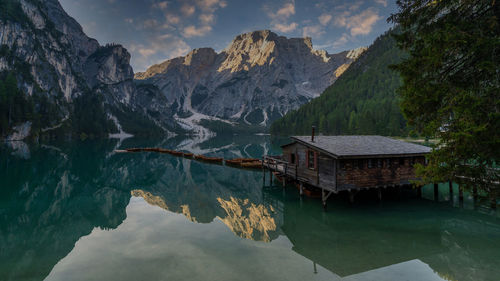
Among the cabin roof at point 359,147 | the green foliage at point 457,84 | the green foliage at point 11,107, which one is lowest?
the cabin roof at point 359,147

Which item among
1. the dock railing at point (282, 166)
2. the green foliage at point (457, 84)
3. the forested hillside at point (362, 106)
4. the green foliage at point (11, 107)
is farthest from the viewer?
the forested hillside at point (362, 106)

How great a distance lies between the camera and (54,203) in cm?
2453

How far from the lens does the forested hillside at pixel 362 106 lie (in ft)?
352

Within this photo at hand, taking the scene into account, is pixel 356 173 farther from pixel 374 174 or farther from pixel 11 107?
pixel 11 107

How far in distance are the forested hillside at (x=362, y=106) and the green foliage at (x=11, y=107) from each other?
129 meters

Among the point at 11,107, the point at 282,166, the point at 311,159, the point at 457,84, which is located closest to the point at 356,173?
the point at 311,159

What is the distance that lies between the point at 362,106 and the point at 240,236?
14215cm

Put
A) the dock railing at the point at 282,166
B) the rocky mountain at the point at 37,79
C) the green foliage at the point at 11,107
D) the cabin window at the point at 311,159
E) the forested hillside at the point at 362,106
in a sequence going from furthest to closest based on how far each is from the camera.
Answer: the rocky mountain at the point at 37,79
the forested hillside at the point at 362,106
the green foliage at the point at 11,107
the dock railing at the point at 282,166
the cabin window at the point at 311,159

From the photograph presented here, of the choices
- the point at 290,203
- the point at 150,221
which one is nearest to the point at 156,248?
the point at 150,221

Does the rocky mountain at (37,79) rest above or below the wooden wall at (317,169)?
above

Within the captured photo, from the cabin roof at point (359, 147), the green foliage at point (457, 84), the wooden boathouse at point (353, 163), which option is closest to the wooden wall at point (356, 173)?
the wooden boathouse at point (353, 163)

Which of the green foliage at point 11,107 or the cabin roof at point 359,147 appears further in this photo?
the green foliage at point 11,107

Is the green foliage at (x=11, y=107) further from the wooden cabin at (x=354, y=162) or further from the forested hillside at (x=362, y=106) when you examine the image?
the forested hillside at (x=362, y=106)

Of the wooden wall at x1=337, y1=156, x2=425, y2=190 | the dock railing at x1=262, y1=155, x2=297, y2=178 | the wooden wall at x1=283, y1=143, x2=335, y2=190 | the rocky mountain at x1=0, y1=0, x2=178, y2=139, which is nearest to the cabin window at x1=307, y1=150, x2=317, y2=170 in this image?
the wooden wall at x1=283, y1=143, x2=335, y2=190
